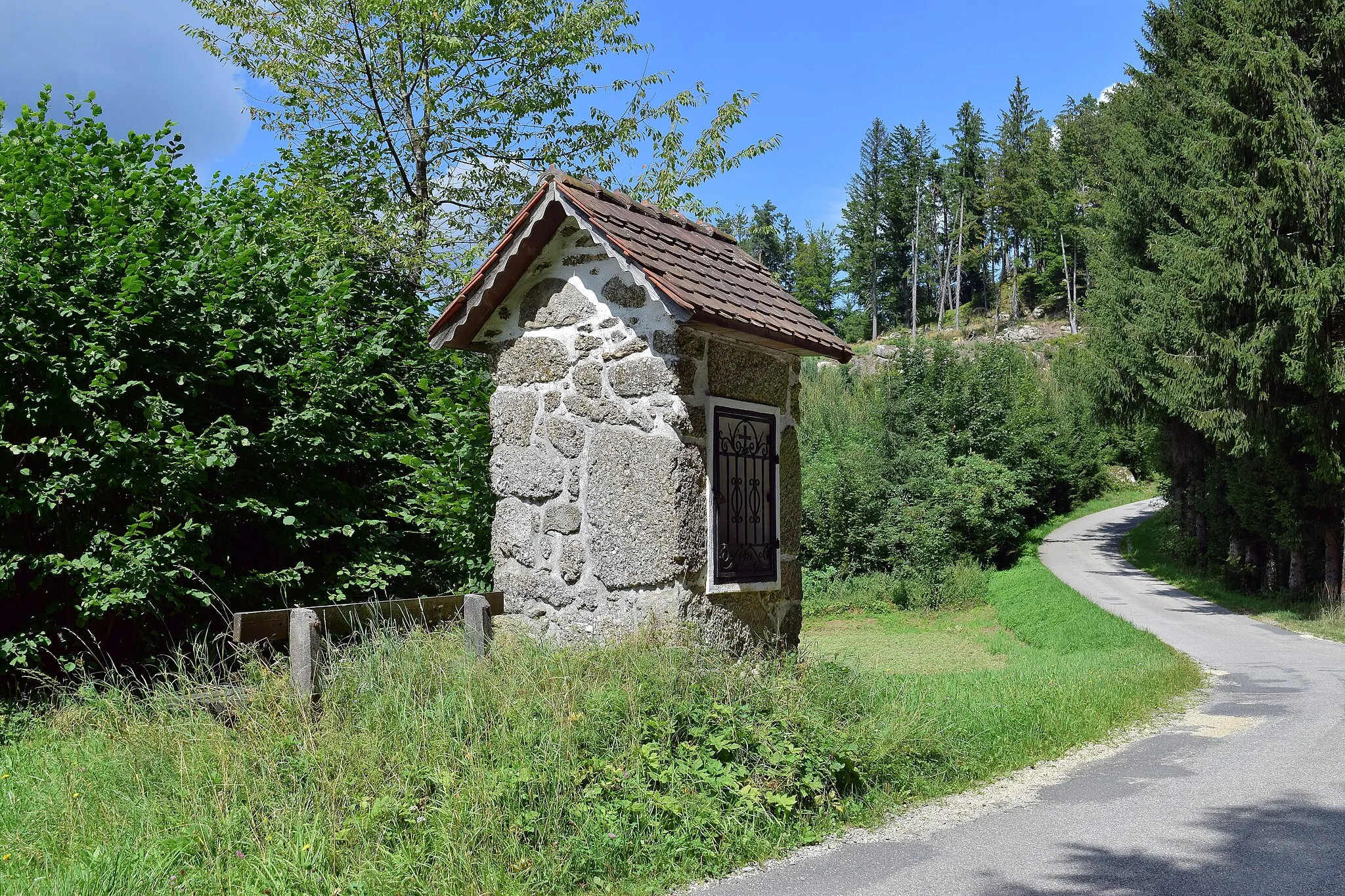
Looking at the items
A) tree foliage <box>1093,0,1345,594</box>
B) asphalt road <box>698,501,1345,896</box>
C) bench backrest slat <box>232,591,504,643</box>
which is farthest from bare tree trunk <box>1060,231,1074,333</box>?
bench backrest slat <box>232,591,504,643</box>

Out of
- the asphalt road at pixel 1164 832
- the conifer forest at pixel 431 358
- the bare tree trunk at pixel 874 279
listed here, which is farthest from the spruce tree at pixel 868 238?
the asphalt road at pixel 1164 832

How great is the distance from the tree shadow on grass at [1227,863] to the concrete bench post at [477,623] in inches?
127

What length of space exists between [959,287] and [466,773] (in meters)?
79.5

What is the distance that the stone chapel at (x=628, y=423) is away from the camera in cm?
633

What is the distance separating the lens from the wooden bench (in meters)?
5.16

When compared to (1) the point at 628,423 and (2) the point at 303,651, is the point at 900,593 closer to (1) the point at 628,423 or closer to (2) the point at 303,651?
(1) the point at 628,423

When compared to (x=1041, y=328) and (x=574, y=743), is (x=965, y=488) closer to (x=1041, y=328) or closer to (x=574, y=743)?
(x=574, y=743)

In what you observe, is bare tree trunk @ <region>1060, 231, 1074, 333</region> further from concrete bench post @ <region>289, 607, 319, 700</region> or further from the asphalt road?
concrete bench post @ <region>289, 607, 319, 700</region>

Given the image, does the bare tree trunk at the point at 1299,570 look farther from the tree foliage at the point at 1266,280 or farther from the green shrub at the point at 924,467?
the green shrub at the point at 924,467

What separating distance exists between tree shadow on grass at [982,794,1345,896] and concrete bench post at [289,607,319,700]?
3527mm

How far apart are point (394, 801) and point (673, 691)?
167cm

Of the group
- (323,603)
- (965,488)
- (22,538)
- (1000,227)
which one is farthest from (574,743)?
(1000,227)

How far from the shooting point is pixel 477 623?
6129 millimetres

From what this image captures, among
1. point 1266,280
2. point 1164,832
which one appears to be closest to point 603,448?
point 1164,832
